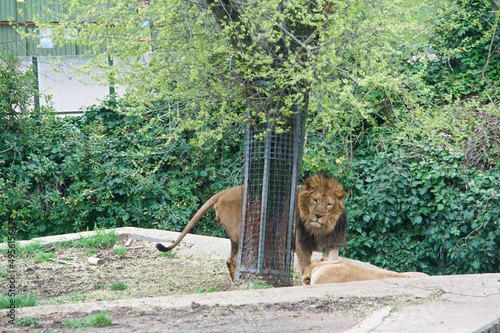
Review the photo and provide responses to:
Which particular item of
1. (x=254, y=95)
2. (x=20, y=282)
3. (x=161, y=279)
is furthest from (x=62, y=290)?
(x=254, y=95)

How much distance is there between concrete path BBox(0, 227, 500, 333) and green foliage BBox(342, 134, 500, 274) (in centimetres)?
224

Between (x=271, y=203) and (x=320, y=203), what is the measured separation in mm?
630

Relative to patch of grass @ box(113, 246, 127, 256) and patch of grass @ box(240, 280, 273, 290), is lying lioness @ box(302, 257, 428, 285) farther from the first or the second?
patch of grass @ box(113, 246, 127, 256)

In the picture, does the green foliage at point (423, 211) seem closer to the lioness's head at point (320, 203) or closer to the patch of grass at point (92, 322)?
the lioness's head at point (320, 203)

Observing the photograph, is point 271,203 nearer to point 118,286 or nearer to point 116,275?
point 118,286

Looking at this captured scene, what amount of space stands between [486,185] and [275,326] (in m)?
4.41

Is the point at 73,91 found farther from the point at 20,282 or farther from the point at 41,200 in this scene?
the point at 20,282

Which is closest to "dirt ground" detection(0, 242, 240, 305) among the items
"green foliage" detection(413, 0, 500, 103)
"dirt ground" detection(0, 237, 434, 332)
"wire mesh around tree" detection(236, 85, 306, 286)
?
"dirt ground" detection(0, 237, 434, 332)

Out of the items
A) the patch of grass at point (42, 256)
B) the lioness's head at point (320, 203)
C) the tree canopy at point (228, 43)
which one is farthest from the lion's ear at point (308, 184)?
the patch of grass at point (42, 256)

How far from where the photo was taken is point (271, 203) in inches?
198

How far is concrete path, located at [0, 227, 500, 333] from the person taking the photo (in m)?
2.93

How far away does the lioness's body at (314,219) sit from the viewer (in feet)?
17.6

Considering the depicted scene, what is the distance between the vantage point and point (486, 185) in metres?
6.33

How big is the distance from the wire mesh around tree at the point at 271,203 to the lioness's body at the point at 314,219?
1.02ft
